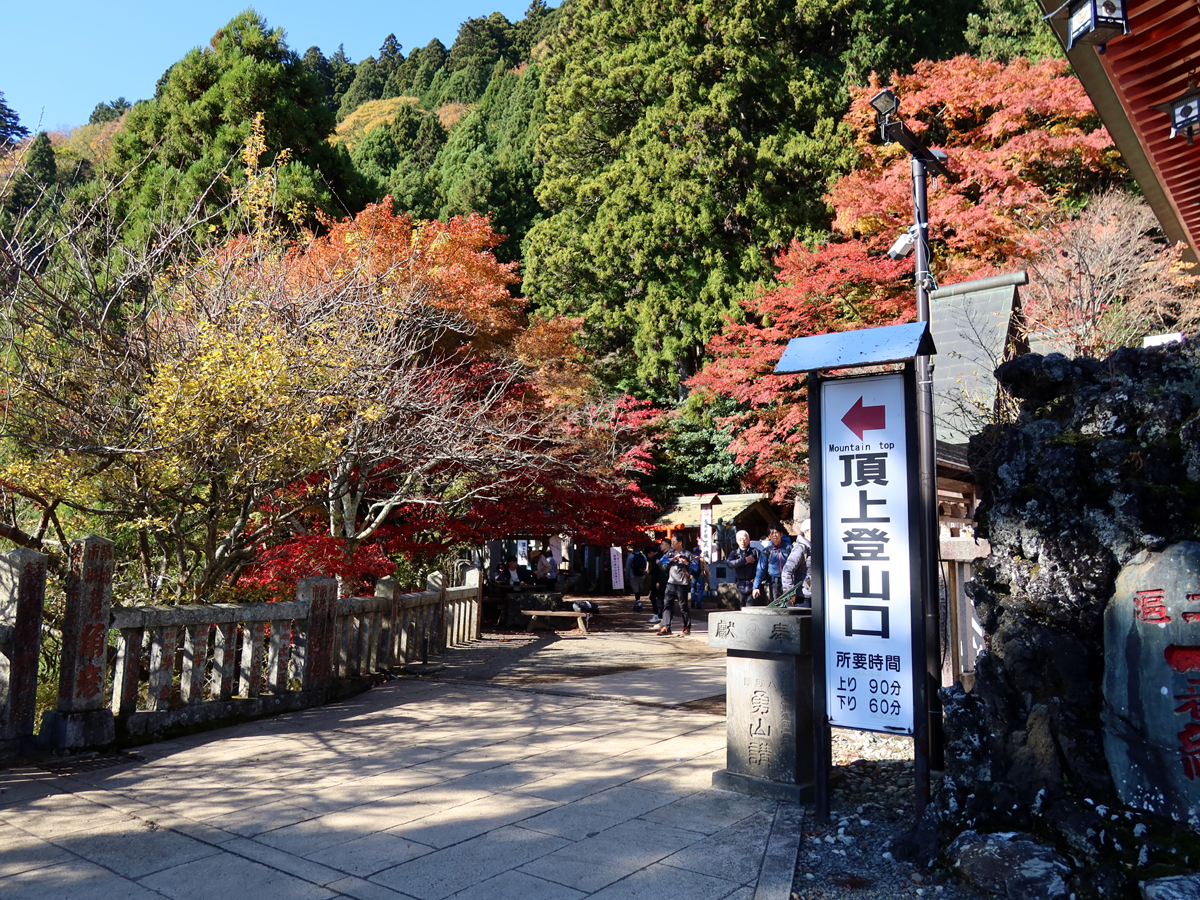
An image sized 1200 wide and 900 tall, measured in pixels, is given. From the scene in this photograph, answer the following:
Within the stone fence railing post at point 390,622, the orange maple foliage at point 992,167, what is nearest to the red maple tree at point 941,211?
the orange maple foliage at point 992,167

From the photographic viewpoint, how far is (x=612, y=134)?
93.8 feet

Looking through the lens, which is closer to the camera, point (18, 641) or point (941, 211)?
point (18, 641)

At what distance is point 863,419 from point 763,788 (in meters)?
2.29

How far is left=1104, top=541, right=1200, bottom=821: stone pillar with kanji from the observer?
3.22 meters

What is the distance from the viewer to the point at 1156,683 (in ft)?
10.8

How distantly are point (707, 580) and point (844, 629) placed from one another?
17.2 metres

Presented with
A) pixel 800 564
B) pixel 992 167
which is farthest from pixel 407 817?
pixel 992 167

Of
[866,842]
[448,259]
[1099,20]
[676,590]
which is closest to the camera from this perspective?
[1099,20]

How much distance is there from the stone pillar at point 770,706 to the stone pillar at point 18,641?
466 centimetres

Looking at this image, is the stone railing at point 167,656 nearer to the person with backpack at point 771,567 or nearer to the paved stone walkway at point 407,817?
the paved stone walkway at point 407,817

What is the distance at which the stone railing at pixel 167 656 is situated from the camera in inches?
219

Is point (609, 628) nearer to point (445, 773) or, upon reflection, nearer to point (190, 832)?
point (445, 773)

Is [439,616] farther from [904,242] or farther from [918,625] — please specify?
[918,625]

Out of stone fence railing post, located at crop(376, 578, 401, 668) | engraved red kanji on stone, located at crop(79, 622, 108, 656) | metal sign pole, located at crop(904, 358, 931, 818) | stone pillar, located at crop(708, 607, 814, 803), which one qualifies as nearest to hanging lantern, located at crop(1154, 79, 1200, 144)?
metal sign pole, located at crop(904, 358, 931, 818)
